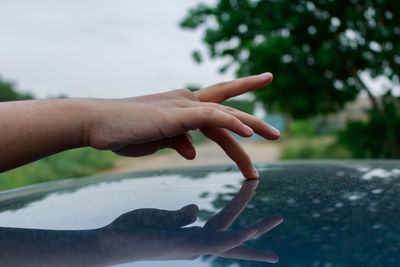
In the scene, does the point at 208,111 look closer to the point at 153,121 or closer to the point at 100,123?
the point at 153,121

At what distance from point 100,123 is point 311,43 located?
248 inches

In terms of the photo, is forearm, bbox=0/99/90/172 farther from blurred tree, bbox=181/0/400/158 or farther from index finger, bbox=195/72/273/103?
blurred tree, bbox=181/0/400/158

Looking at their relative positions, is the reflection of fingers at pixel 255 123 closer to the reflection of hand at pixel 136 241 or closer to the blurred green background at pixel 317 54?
the reflection of hand at pixel 136 241

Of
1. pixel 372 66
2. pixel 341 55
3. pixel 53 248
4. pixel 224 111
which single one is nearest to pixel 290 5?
pixel 341 55

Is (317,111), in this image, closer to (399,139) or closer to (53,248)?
(399,139)

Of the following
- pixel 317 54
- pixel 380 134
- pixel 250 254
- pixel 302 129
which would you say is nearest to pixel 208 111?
pixel 250 254

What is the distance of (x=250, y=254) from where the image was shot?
731mm

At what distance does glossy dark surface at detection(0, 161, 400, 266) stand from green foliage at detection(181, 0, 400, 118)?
4.84m

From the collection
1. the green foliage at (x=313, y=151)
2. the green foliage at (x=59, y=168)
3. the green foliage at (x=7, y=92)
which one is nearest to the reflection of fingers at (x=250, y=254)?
the green foliage at (x=59, y=168)

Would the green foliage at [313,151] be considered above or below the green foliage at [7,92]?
below

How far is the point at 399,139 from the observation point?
24.0ft

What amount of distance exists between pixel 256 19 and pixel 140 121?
21.1 feet

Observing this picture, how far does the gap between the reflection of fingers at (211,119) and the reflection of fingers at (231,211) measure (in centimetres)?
19

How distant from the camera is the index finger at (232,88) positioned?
1.39m
